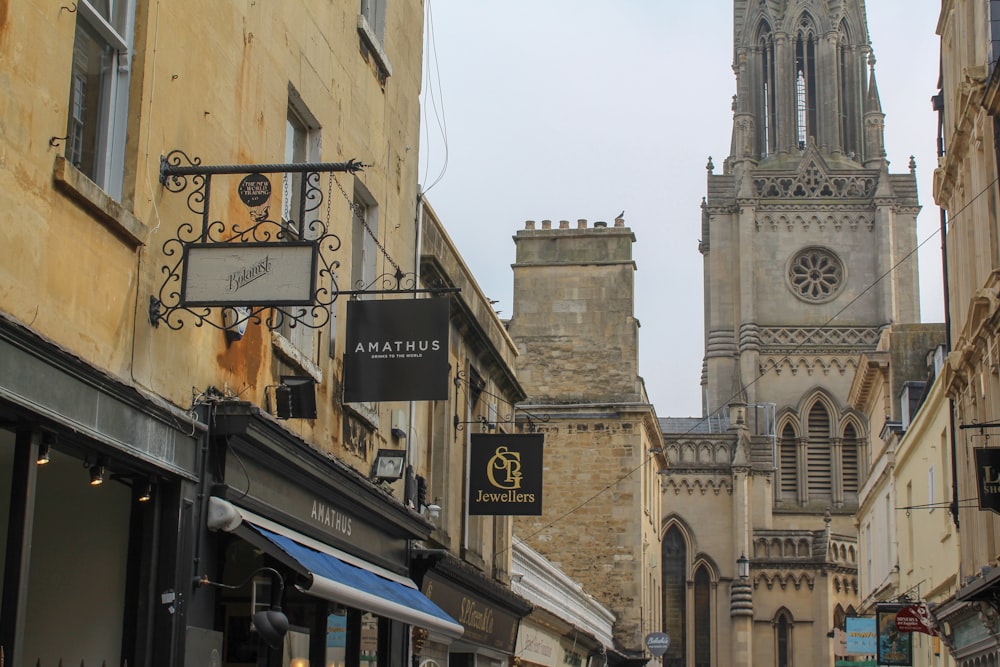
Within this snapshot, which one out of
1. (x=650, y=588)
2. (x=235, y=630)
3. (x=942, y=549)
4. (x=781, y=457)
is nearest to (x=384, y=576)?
(x=235, y=630)

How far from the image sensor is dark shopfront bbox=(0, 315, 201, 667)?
6594 millimetres

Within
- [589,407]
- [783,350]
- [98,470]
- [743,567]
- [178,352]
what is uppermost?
[783,350]

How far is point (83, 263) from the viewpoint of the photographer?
728 centimetres

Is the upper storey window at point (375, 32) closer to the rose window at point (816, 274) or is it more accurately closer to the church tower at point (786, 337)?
the church tower at point (786, 337)

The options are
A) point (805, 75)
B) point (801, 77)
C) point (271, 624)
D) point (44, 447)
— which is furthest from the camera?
point (801, 77)

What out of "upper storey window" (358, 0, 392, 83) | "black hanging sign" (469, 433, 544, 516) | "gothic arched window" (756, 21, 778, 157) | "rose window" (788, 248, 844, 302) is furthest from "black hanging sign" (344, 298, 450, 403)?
"gothic arched window" (756, 21, 778, 157)

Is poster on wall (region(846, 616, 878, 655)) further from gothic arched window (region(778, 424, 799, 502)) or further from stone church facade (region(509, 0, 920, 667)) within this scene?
gothic arched window (region(778, 424, 799, 502))

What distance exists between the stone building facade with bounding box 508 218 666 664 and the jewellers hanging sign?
26812 millimetres

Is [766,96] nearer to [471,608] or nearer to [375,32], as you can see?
[471,608]

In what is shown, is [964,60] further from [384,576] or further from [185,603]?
[185,603]

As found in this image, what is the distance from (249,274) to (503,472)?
33.1ft

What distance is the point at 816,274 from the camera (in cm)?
7388

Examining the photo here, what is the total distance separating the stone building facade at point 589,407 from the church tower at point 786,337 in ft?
67.5

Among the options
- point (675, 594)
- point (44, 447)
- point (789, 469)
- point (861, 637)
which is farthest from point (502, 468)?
point (789, 469)
